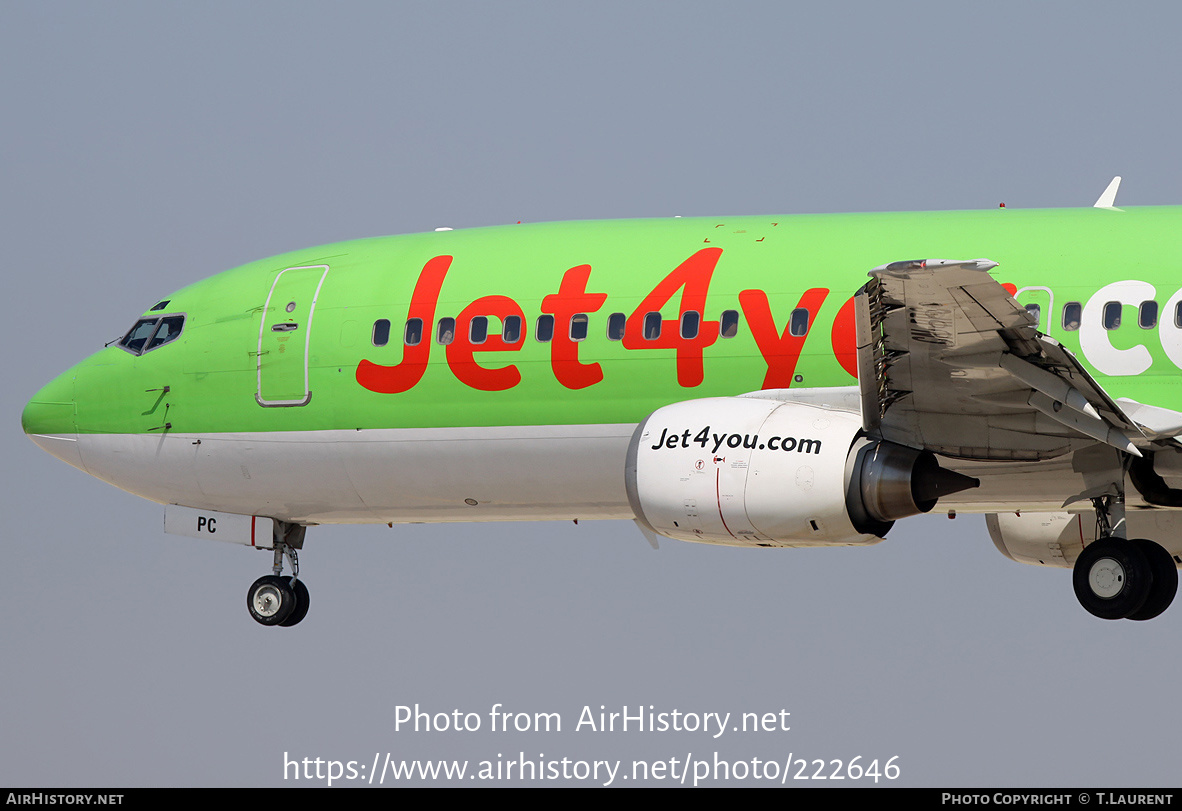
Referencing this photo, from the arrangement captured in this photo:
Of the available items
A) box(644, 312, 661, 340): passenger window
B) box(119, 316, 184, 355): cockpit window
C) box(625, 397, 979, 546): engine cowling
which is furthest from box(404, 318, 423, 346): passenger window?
box(625, 397, 979, 546): engine cowling

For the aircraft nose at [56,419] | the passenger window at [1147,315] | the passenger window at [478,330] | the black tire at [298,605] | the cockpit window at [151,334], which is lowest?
the black tire at [298,605]

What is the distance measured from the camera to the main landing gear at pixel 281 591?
71.3 feet

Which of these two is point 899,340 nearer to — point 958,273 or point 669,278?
point 958,273

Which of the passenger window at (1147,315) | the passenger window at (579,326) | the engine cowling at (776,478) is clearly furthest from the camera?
the passenger window at (579,326)

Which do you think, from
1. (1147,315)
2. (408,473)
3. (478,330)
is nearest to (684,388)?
(478,330)

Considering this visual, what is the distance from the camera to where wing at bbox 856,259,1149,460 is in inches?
601

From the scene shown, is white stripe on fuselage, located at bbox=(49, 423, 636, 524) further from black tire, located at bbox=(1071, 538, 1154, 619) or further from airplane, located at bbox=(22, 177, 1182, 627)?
black tire, located at bbox=(1071, 538, 1154, 619)

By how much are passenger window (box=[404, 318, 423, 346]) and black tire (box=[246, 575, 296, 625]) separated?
377 centimetres

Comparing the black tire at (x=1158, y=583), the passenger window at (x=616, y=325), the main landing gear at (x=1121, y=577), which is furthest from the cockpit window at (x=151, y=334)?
the black tire at (x=1158, y=583)

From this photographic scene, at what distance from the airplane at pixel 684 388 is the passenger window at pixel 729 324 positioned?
24 millimetres

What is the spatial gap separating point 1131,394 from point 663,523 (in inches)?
184

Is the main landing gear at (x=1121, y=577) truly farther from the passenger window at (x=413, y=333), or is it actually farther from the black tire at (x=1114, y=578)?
the passenger window at (x=413, y=333)

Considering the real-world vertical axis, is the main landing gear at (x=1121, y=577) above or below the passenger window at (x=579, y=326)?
below

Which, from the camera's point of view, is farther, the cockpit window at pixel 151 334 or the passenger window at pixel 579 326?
the cockpit window at pixel 151 334
